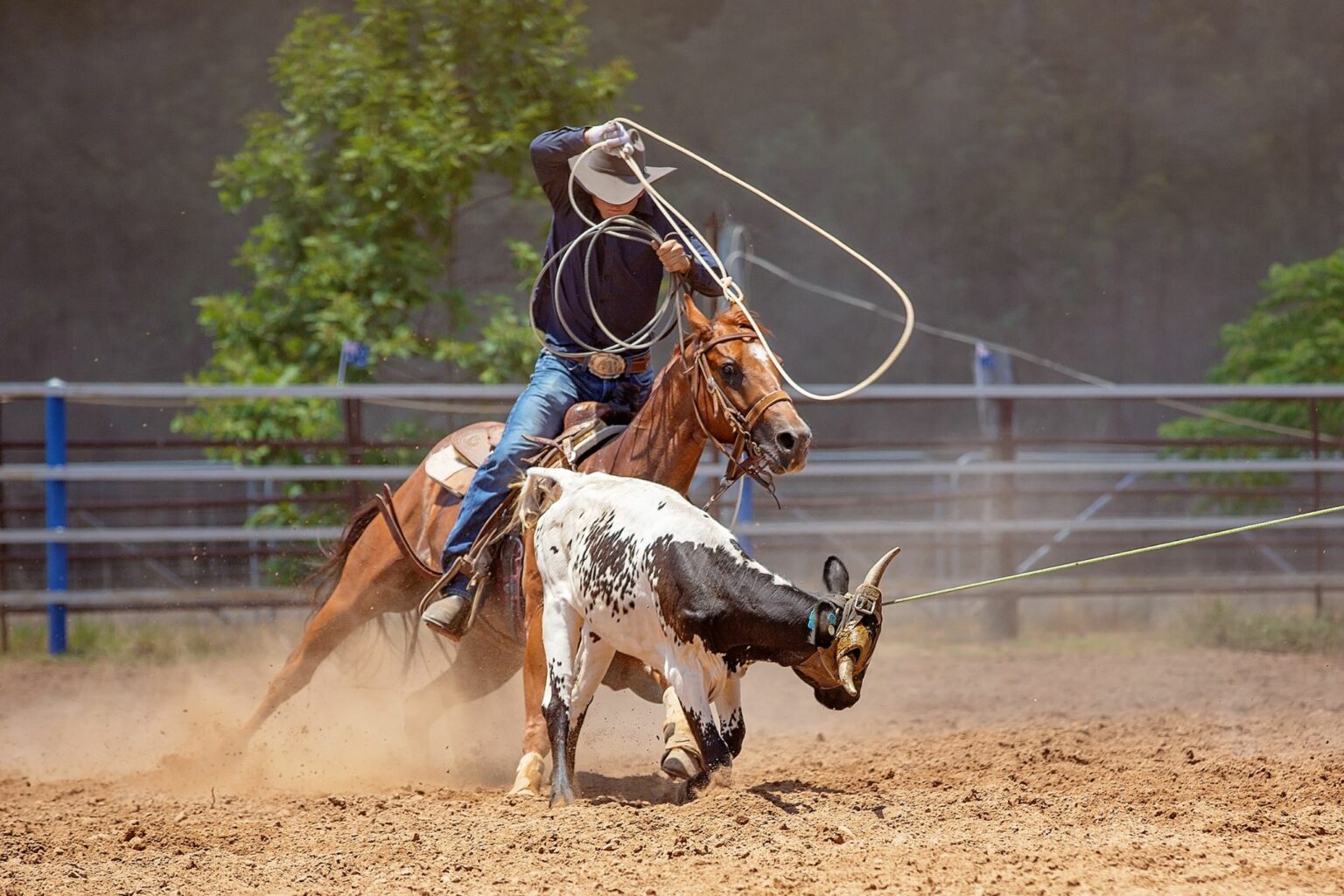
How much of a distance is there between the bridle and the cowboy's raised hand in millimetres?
244

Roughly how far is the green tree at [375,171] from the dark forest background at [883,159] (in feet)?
A: 16.5

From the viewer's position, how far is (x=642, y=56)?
16.8 metres

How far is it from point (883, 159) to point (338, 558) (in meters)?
13.3

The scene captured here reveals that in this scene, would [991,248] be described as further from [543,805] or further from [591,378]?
[543,805]

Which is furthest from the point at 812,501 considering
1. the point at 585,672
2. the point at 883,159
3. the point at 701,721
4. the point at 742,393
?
the point at 883,159

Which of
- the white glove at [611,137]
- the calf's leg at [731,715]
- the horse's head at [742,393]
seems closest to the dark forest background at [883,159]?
the white glove at [611,137]

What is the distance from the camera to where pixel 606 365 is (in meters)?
5.23

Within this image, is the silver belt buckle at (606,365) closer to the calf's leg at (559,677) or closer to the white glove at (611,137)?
the white glove at (611,137)

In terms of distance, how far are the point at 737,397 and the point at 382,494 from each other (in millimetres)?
1951

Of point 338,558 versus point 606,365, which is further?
point 338,558

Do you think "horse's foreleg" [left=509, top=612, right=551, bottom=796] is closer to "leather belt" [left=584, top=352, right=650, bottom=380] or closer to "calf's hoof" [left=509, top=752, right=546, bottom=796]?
"calf's hoof" [left=509, top=752, right=546, bottom=796]

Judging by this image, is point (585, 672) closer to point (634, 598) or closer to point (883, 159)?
point (634, 598)

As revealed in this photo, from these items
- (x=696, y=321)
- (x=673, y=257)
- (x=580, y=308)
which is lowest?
(x=696, y=321)

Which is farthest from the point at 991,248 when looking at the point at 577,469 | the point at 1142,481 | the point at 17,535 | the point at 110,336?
the point at 577,469
